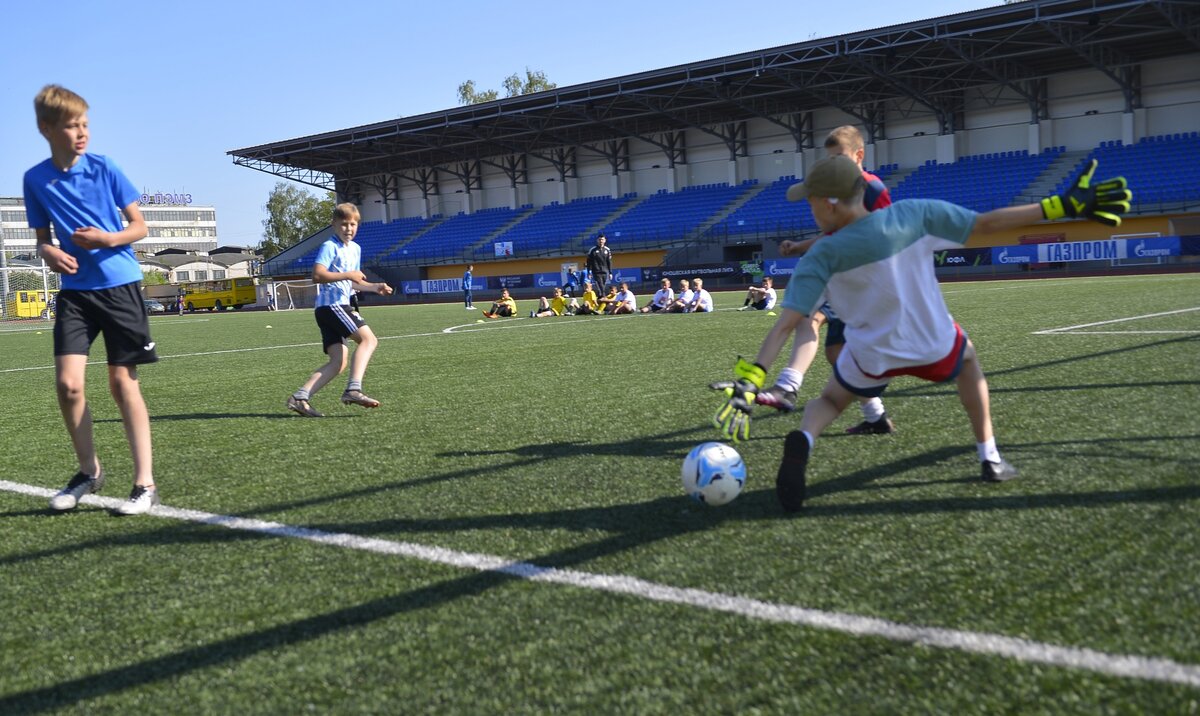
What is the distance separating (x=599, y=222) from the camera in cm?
5219

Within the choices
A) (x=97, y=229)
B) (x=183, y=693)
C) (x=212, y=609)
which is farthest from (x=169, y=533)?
(x=183, y=693)

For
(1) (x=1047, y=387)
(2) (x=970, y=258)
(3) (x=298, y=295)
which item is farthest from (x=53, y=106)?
(3) (x=298, y=295)

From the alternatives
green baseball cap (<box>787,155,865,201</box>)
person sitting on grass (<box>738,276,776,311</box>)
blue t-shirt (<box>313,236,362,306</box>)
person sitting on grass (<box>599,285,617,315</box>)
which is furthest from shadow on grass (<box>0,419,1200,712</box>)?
person sitting on grass (<box>599,285,617,315</box>)

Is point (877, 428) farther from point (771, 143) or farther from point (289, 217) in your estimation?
point (289, 217)

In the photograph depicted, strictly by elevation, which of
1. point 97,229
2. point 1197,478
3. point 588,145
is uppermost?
point 588,145

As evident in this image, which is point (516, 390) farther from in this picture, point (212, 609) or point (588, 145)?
point (588, 145)

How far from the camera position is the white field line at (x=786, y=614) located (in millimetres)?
2211

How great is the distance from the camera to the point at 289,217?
10050cm

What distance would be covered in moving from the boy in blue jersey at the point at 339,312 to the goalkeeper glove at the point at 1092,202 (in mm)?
5135

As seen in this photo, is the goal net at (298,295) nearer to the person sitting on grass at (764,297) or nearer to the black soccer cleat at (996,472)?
the person sitting on grass at (764,297)

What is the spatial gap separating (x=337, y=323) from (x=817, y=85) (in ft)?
123

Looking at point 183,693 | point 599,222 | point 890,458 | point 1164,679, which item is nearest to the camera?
point 1164,679

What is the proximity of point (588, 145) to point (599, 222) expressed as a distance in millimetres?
5202

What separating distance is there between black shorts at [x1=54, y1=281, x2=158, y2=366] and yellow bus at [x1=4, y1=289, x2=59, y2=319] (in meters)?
52.9
